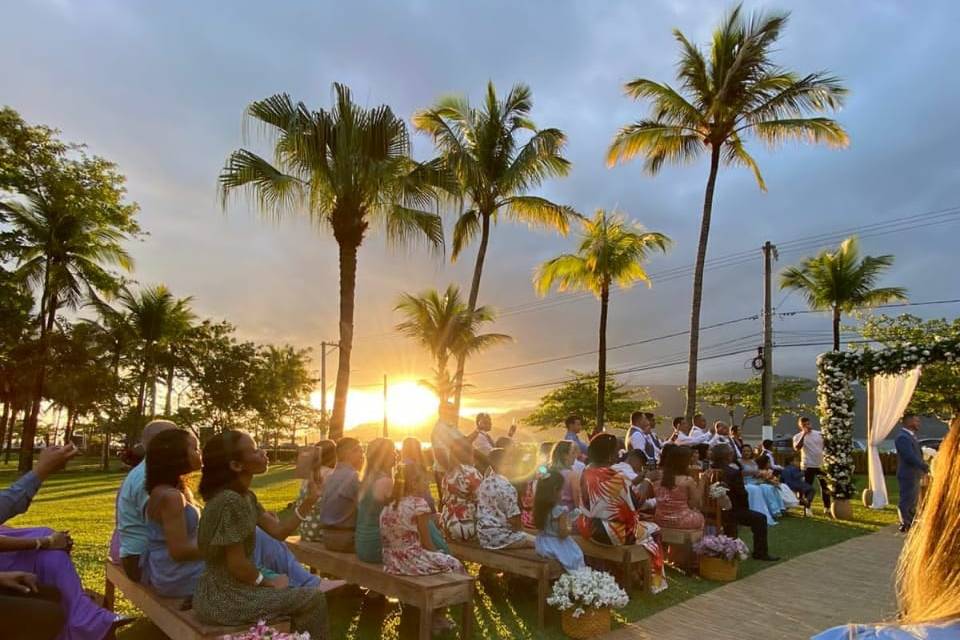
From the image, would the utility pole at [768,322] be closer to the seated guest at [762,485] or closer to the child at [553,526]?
the seated guest at [762,485]

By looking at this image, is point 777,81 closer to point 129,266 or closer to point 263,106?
Result: point 263,106

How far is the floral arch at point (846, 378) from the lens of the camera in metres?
13.1

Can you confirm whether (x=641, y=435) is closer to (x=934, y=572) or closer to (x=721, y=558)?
Result: (x=721, y=558)

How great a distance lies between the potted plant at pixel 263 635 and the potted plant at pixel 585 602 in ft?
8.94

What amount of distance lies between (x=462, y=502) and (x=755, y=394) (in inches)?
1753

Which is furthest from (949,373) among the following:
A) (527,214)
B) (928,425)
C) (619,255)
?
(928,425)

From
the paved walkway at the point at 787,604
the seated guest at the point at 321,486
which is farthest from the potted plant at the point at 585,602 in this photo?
the seated guest at the point at 321,486

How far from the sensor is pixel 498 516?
6.50 m

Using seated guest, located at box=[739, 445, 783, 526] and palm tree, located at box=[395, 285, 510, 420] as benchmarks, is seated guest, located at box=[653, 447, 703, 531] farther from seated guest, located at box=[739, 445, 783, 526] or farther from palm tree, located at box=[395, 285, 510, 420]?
palm tree, located at box=[395, 285, 510, 420]

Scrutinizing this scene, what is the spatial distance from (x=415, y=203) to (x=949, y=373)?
25.9 meters

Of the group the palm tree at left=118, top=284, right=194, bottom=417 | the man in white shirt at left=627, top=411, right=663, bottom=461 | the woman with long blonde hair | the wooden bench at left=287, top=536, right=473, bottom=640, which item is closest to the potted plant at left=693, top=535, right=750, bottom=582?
the wooden bench at left=287, top=536, right=473, bottom=640

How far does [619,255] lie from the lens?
23469mm

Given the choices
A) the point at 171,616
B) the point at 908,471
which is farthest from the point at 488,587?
the point at 908,471

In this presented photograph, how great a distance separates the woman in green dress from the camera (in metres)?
3.62
